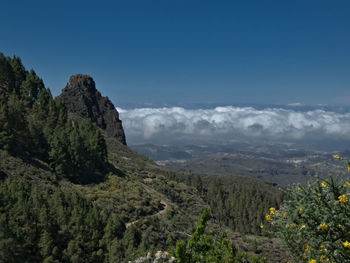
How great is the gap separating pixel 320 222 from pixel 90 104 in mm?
150323

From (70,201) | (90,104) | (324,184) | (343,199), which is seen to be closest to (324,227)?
(343,199)

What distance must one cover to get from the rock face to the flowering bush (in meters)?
138

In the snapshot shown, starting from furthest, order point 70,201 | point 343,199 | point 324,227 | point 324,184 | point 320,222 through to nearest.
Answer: point 70,201 < point 324,184 < point 320,222 < point 324,227 < point 343,199

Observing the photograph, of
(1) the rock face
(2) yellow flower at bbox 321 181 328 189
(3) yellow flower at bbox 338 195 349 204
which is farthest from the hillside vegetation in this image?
(1) the rock face

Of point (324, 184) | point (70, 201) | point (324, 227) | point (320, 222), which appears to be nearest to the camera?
point (324, 227)

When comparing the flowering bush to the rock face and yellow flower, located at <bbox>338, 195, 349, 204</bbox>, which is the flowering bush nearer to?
yellow flower, located at <bbox>338, 195, 349, 204</bbox>

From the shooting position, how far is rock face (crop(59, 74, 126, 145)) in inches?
5591

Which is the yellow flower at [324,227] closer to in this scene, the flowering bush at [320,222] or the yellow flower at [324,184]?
the flowering bush at [320,222]

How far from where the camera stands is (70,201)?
124 ft

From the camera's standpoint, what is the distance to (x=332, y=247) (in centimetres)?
811

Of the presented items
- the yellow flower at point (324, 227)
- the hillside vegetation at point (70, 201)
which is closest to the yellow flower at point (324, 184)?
the yellow flower at point (324, 227)

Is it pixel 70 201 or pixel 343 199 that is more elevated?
pixel 343 199

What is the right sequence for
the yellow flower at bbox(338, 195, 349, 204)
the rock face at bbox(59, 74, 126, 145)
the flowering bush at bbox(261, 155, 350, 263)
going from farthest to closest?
the rock face at bbox(59, 74, 126, 145), the flowering bush at bbox(261, 155, 350, 263), the yellow flower at bbox(338, 195, 349, 204)

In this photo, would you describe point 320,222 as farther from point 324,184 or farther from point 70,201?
point 70,201
